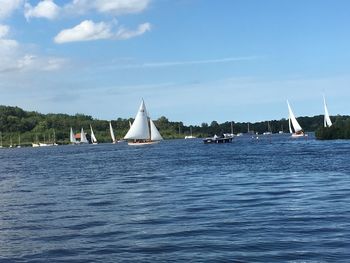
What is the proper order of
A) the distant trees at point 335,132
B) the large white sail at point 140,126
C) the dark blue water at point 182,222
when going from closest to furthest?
the dark blue water at point 182,222 < the distant trees at point 335,132 < the large white sail at point 140,126

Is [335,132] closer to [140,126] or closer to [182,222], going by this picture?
[140,126]

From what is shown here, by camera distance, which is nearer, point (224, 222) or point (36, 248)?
point (36, 248)

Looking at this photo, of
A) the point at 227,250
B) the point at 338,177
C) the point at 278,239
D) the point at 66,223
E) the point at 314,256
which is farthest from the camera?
the point at 338,177

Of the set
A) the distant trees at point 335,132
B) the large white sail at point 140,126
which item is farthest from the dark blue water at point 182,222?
the large white sail at point 140,126

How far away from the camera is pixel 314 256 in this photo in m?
17.4

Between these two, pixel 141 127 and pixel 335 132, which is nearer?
pixel 335 132

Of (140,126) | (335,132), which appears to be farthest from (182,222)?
(140,126)

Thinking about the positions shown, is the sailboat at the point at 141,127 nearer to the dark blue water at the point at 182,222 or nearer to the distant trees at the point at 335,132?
the distant trees at the point at 335,132

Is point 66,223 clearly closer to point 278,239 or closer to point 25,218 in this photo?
point 25,218

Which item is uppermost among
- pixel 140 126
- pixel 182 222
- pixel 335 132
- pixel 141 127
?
pixel 140 126

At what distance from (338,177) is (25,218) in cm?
2375

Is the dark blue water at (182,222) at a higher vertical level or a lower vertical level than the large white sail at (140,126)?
lower

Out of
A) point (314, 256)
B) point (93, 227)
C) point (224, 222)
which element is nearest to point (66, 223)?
point (93, 227)

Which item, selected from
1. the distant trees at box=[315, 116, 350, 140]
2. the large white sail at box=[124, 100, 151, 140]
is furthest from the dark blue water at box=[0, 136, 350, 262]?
the large white sail at box=[124, 100, 151, 140]
